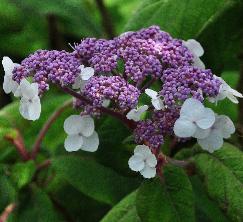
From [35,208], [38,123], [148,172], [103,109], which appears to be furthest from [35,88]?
[38,123]

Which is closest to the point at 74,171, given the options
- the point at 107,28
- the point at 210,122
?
the point at 210,122

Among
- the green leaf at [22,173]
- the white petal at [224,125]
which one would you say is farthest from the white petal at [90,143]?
the green leaf at [22,173]

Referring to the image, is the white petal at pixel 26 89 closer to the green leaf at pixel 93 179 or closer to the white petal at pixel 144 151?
the white petal at pixel 144 151

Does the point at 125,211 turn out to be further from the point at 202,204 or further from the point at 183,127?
the point at 183,127

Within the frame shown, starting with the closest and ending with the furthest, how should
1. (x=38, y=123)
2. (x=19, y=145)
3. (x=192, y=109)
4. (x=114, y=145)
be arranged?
(x=192, y=109), (x=114, y=145), (x=19, y=145), (x=38, y=123)

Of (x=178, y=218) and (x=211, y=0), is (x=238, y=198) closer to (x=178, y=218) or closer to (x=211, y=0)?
(x=178, y=218)
